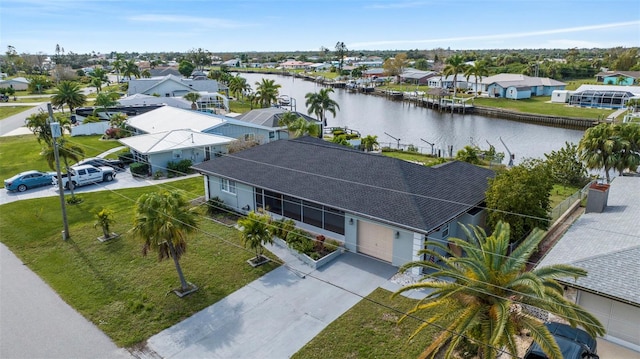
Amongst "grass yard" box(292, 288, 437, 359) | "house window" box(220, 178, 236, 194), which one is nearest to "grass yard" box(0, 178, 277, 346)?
"house window" box(220, 178, 236, 194)

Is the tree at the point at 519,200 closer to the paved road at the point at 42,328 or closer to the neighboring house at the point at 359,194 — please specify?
the neighboring house at the point at 359,194

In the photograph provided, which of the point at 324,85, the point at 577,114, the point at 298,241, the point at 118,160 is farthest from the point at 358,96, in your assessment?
the point at 298,241

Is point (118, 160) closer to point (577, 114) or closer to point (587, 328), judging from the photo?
point (587, 328)

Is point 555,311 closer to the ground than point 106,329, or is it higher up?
higher up

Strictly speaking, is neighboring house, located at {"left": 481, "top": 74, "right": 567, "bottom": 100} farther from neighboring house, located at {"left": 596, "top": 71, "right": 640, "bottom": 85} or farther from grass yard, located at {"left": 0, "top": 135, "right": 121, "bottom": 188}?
grass yard, located at {"left": 0, "top": 135, "right": 121, "bottom": 188}

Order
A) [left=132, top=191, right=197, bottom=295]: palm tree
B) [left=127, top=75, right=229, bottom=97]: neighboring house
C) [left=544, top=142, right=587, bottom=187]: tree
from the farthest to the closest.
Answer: [left=127, top=75, right=229, bottom=97]: neighboring house, [left=544, top=142, right=587, bottom=187]: tree, [left=132, top=191, right=197, bottom=295]: palm tree

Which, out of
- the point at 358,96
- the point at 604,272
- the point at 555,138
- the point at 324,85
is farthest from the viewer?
the point at 324,85

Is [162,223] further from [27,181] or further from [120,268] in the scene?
[27,181]
